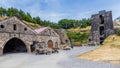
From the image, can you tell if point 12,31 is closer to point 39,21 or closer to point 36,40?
point 36,40

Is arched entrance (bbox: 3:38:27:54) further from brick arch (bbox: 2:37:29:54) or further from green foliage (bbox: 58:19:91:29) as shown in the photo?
green foliage (bbox: 58:19:91:29)

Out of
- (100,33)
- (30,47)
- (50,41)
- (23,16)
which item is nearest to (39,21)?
(23,16)

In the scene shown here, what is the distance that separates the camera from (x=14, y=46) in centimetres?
4809

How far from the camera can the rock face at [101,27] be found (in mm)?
73875

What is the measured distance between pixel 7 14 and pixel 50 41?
62.7 meters

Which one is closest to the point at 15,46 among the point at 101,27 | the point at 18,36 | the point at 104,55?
the point at 18,36

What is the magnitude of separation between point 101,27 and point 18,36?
1817 inches

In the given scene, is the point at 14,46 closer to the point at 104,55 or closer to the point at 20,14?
the point at 104,55

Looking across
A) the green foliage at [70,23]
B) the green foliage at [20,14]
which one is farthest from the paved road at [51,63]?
the green foliage at [70,23]

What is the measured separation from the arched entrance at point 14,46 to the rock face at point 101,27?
3723 centimetres

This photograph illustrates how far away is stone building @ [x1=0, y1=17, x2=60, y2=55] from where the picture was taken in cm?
4016

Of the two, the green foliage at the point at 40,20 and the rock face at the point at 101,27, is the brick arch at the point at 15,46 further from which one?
the green foliage at the point at 40,20

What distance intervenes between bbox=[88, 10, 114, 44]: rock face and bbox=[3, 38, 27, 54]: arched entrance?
122ft

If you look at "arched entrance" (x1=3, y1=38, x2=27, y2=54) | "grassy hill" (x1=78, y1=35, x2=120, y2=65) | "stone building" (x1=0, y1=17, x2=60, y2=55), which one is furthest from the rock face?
"arched entrance" (x1=3, y1=38, x2=27, y2=54)
